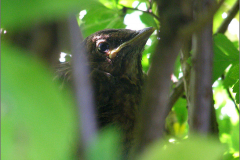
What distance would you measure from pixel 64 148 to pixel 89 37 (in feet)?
4.64

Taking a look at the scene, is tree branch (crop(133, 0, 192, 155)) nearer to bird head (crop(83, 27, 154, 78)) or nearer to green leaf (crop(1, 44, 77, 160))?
green leaf (crop(1, 44, 77, 160))

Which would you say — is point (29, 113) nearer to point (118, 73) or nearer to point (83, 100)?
point (83, 100)

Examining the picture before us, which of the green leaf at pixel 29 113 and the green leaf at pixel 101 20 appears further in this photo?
the green leaf at pixel 101 20

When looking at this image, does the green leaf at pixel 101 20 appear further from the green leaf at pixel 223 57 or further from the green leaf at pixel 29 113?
the green leaf at pixel 29 113

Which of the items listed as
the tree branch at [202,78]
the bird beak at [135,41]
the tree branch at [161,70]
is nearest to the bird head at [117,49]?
the bird beak at [135,41]

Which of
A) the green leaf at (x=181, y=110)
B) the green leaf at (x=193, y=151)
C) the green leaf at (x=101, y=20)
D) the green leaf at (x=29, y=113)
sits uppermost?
the green leaf at (x=101, y=20)

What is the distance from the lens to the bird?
1.30m

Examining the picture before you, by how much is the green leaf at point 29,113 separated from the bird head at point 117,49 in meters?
1.25

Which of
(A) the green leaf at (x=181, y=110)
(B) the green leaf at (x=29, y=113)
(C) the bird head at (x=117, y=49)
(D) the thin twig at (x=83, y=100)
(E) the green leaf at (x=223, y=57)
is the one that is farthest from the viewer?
(A) the green leaf at (x=181, y=110)

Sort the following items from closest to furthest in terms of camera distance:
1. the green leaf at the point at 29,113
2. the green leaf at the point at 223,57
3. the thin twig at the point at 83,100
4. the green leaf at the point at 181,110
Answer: the green leaf at the point at 29,113 < the thin twig at the point at 83,100 < the green leaf at the point at 223,57 < the green leaf at the point at 181,110

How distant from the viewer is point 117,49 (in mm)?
1536

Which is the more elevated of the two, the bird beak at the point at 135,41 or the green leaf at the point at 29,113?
the bird beak at the point at 135,41

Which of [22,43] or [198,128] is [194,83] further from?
[22,43]

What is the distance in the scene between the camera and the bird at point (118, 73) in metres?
1.30
